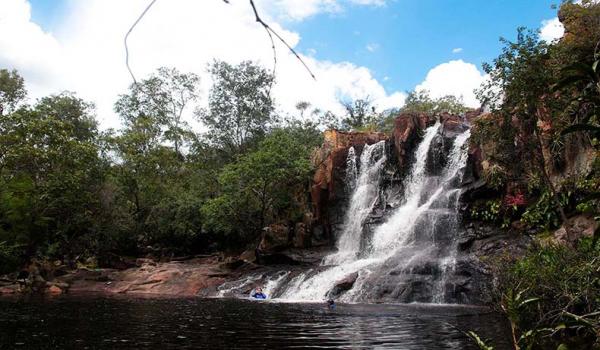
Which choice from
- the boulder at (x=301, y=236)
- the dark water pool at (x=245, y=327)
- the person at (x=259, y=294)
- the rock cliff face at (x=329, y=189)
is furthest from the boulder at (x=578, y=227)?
the boulder at (x=301, y=236)

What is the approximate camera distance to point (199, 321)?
1413 cm

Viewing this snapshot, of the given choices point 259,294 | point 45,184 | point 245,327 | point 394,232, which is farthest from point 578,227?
point 45,184

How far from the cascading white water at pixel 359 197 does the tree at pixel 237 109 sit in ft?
50.0

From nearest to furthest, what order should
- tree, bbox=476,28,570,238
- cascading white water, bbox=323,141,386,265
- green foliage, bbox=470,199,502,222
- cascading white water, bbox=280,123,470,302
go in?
tree, bbox=476,28,570,238 → cascading white water, bbox=280,123,470,302 → green foliage, bbox=470,199,502,222 → cascading white water, bbox=323,141,386,265

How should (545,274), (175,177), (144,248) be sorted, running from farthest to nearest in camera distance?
(175,177), (144,248), (545,274)

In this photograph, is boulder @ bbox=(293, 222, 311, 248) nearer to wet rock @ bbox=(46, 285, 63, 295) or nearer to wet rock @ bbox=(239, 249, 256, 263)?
wet rock @ bbox=(239, 249, 256, 263)

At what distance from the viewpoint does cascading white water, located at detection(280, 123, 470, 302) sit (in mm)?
21328

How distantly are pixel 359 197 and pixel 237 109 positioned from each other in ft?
63.0

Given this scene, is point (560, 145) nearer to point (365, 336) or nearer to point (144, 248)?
point (365, 336)

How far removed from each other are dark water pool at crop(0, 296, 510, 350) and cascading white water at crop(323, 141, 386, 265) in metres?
10.5

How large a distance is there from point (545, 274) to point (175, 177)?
38.4m

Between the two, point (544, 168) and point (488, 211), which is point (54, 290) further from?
point (544, 168)

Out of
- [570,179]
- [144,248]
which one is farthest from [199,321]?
[144,248]

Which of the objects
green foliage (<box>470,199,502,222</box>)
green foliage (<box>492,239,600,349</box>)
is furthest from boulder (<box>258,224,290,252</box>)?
green foliage (<box>492,239,600,349</box>)
